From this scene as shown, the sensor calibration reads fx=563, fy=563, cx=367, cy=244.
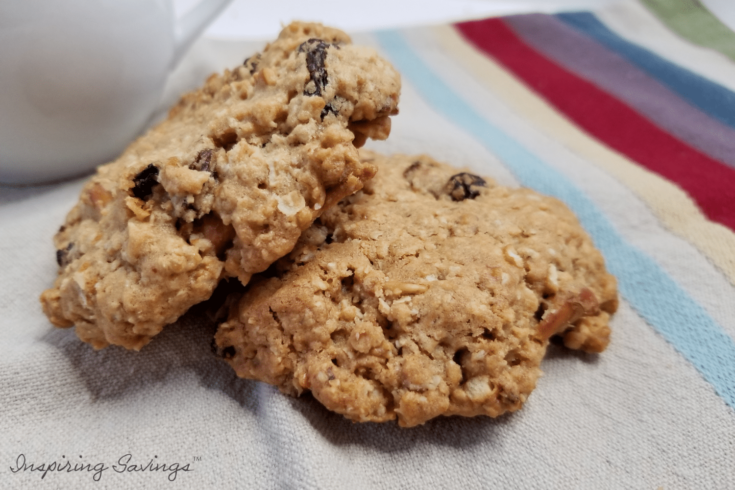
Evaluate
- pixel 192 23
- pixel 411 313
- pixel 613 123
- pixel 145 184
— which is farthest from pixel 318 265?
pixel 613 123

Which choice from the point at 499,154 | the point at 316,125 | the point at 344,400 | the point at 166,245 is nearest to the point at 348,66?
the point at 316,125

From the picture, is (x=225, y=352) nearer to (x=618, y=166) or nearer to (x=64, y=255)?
(x=64, y=255)

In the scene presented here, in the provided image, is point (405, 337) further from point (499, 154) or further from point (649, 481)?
point (499, 154)

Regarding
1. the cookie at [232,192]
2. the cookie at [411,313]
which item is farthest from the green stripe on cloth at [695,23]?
the cookie at [232,192]

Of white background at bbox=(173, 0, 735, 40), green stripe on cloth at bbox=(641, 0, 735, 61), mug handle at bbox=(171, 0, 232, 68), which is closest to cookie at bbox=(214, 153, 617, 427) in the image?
mug handle at bbox=(171, 0, 232, 68)

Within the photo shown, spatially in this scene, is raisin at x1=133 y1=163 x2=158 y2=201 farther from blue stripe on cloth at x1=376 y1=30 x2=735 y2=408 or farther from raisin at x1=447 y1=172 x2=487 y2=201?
blue stripe on cloth at x1=376 y1=30 x2=735 y2=408

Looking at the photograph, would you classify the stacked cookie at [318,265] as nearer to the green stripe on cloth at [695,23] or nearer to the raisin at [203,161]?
the raisin at [203,161]
